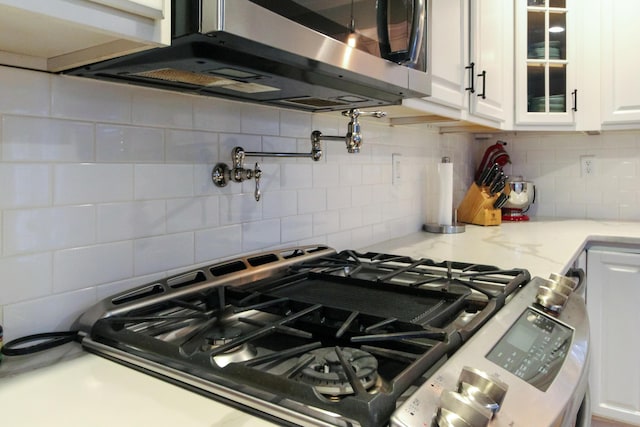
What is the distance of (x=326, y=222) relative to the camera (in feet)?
4.75

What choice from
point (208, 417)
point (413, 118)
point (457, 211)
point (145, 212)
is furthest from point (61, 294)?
point (457, 211)

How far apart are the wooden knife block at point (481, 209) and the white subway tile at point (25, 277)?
1.91 m

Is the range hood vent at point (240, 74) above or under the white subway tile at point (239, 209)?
above

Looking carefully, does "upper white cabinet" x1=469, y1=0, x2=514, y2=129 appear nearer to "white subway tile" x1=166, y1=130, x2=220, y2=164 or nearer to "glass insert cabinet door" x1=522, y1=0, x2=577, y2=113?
"glass insert cabinet door" x1=522, y1=0, x2=577, y2=113

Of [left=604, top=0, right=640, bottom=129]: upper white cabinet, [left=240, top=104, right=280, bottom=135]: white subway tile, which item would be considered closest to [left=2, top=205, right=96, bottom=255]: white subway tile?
[left=240, top=104, right=280, bottom=135]: white subway tile

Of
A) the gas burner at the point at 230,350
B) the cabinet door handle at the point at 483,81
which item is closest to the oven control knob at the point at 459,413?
the gas burner at the point at 230,350

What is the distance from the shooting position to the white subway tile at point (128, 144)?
841 mm

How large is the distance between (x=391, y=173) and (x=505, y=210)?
1.00 metres

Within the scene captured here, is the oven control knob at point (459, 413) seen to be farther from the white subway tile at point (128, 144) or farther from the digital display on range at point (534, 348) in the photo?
the white subway tile at point (128, 144)

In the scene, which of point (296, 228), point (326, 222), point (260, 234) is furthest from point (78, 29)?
point (326, 222)

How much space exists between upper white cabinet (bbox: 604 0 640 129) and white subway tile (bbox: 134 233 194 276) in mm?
2075

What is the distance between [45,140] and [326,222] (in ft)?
2.76

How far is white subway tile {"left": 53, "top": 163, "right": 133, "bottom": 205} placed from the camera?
0.79m

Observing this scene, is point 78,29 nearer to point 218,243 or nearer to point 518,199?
point 218,243
